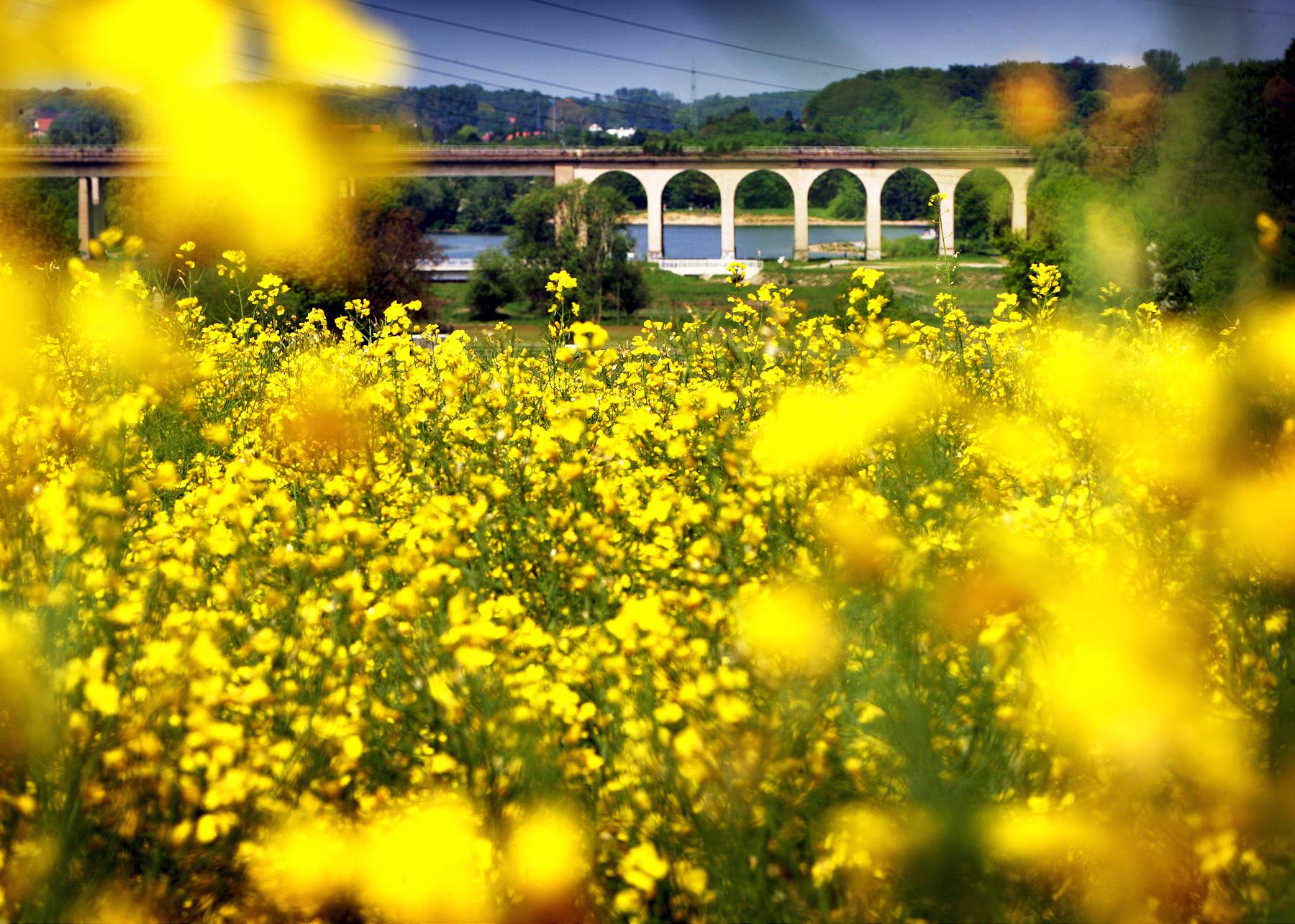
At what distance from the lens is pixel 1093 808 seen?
189 centimetres

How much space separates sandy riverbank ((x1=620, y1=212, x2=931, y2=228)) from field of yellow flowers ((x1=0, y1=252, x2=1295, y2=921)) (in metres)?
60.8

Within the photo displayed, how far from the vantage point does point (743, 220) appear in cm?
7994

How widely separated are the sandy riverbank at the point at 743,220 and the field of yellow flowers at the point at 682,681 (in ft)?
200

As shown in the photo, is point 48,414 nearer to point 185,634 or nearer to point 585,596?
point 185,634

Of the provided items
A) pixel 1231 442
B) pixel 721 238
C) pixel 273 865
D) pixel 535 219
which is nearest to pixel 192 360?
pixel 273 865

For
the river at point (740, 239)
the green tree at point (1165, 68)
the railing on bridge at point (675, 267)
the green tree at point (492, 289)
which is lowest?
the green tree at point (1165, 68)

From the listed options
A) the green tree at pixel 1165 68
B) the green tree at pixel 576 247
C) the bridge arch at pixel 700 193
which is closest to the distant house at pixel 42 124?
the green tree at pixel 1165 68

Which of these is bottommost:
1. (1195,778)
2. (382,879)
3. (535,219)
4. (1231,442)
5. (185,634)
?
(382,879)

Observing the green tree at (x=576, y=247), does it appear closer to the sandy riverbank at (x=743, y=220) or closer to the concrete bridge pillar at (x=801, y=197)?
the concrete bridge pillar at (x=801, y=197)

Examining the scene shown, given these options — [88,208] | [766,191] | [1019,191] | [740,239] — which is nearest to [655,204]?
[766,191]

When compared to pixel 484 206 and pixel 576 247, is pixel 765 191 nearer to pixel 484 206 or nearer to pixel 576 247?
pixel 484 206

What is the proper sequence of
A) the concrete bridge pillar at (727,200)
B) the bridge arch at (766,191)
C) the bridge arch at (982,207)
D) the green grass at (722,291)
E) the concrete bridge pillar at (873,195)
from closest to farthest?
the bridge arch at (982,207), the green grass at (722,291), the concrete bridge pillar at (873,195), the concrete bridge pillar at (727,200), the bridge arch at (766,191)

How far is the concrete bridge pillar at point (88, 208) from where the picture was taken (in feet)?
183

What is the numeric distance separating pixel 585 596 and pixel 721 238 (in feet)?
208
